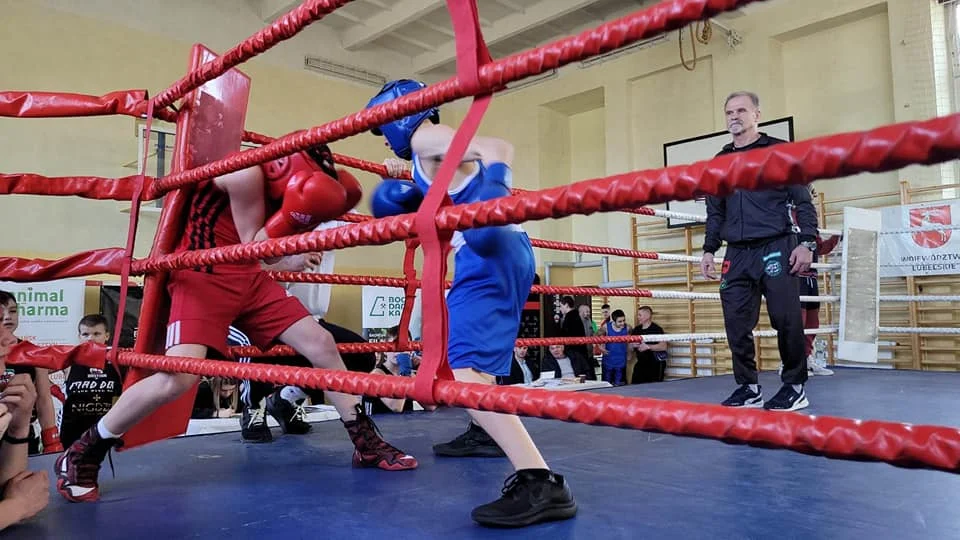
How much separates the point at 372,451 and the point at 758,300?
62.6 inches

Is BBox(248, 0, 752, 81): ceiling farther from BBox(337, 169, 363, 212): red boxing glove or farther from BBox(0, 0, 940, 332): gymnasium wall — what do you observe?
BBox(337, 169, 363, 212): red boxing glove

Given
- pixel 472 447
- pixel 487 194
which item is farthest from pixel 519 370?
pixel 487 194

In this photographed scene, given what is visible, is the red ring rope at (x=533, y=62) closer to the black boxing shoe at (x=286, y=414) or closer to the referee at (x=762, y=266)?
the black boxing shoe at (x=286, y=414)

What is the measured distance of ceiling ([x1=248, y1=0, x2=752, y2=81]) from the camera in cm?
676

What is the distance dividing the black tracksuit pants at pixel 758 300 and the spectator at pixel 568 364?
3083mm

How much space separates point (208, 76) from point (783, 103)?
20.0 ft

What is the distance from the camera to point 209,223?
142cm

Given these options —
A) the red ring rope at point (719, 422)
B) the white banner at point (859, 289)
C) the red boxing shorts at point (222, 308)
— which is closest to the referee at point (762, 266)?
the red boxing shorts at point (222, 308)

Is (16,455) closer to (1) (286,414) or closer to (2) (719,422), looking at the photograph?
(1) (286,414)

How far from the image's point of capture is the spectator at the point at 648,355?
21.2 ft

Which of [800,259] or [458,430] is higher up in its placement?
[800,259]

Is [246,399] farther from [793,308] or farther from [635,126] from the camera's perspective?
[635,126]

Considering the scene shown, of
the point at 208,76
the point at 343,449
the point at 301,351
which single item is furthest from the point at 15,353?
the point at 343,449

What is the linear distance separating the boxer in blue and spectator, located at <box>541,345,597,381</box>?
4110 millimetres
